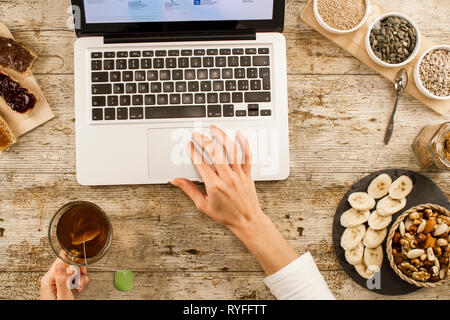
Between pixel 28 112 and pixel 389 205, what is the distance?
97cm

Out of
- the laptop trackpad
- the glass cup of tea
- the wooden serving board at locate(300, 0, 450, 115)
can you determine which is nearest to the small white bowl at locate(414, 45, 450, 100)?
the wooden serving board at locate(300, 0, 450, 115)

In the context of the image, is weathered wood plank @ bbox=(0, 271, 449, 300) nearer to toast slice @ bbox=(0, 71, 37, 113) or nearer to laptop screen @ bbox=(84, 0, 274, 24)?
toast slice @ bbox=(0, 71, 37, 113)

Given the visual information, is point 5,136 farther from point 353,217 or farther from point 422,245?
point 422,245

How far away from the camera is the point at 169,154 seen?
3.13ft

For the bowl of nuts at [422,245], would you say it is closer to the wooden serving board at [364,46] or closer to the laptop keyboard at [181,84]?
the wooden serving board at [364,46]

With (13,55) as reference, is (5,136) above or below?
below

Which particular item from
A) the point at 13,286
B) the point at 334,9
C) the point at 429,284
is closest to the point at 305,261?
the point at 429,284

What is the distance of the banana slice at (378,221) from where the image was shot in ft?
3.21

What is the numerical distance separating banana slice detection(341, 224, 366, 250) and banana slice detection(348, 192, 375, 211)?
5 centimetres

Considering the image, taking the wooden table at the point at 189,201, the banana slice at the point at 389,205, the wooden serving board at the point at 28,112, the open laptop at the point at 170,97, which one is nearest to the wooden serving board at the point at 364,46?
the wooden table at the point at 189,201

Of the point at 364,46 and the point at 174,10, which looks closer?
the point at 174,10

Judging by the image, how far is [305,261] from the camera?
0.92m

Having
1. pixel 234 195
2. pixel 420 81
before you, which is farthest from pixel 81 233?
pixel 420 81

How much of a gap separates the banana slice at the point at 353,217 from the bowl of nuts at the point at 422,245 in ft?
0.23
